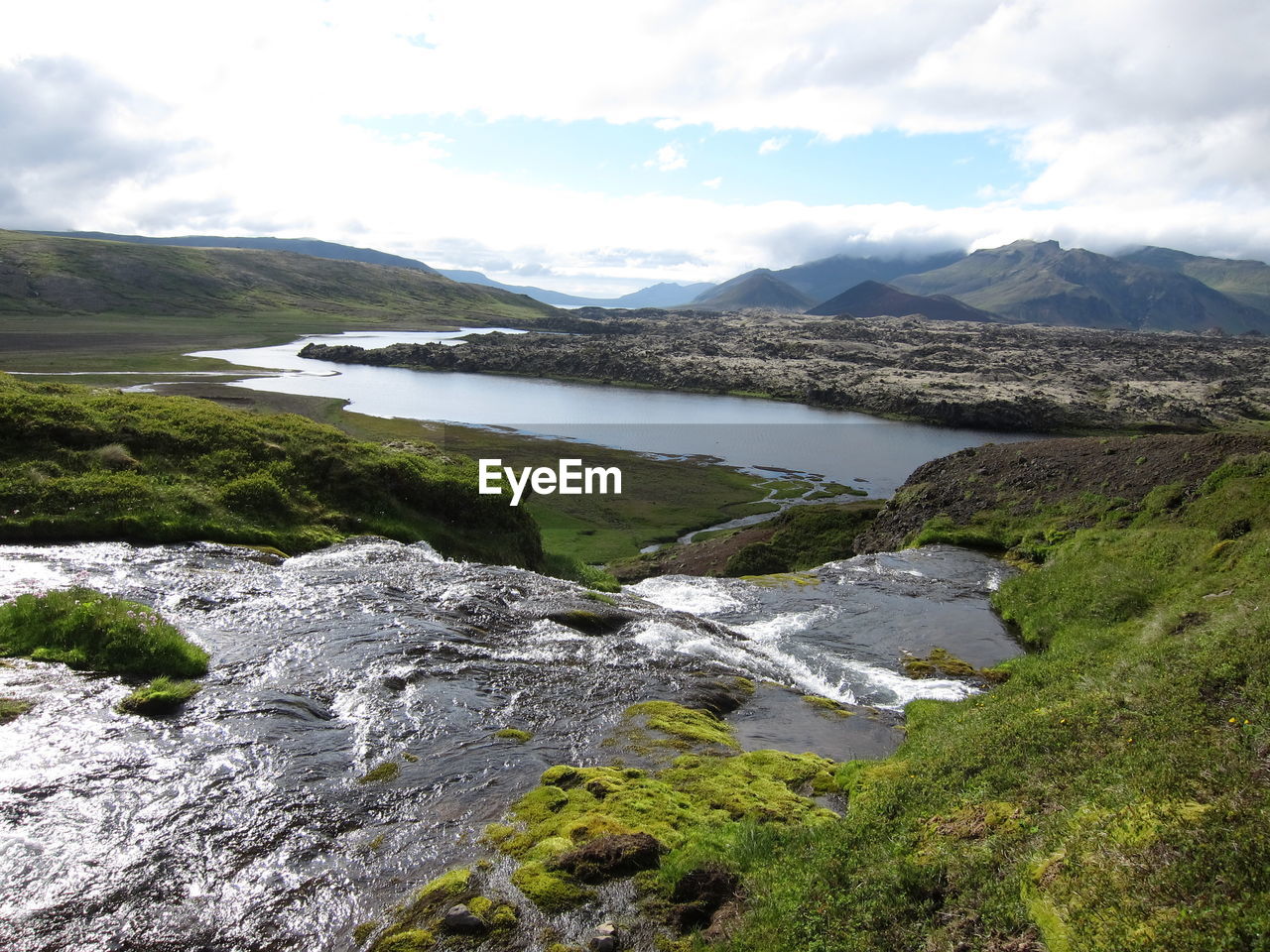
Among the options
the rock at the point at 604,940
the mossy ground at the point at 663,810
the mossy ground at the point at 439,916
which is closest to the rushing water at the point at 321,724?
the mossy ground at the point at 439,916

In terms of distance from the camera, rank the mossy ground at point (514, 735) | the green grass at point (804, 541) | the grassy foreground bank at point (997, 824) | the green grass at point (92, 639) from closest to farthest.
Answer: the grassy foreground bank at point (997, 824) → the mossy ground at point (514, 735) → the green grass at point (92, 639) → the green grass at point (804, 541)

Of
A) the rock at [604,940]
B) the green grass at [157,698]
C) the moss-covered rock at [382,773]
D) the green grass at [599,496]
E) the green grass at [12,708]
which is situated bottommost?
the green grass at [599,496]

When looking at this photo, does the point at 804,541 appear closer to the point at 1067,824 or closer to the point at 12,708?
the point at 1067,824

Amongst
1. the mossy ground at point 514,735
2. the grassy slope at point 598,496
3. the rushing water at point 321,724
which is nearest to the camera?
the rushing water at point 321,724

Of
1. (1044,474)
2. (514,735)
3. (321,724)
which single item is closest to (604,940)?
(514,735)

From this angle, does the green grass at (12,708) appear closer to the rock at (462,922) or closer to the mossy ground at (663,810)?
the mossy ground at (663,810)
